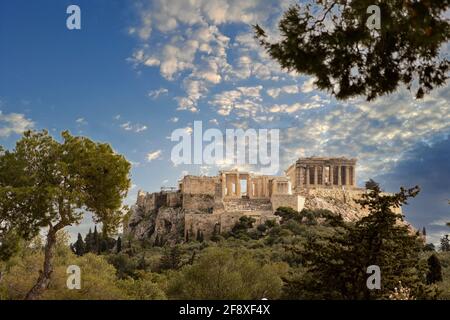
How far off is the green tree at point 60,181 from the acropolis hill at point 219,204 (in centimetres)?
4216

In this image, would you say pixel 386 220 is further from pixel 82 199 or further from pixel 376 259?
pixel 82 199

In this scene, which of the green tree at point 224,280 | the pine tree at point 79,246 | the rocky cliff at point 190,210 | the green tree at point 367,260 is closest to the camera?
the green tree at point 367,260

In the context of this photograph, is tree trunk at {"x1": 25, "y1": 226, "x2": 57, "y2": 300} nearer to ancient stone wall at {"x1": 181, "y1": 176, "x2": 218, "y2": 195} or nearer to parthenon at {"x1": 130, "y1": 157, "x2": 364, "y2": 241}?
parthenon at {"x1": 130, "y1": 157, "x2": 364, "y2": 241}

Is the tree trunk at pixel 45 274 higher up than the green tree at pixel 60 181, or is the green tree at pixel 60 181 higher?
the green tree at pixel 60 181

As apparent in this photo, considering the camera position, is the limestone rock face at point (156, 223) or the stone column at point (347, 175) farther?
the stone column at point (347, 175)

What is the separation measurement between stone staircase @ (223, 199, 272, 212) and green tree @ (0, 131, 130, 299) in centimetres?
4836

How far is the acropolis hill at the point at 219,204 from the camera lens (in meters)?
61.2

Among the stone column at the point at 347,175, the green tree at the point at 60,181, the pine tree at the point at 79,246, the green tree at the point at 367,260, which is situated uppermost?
the stone column at the point at 347,175

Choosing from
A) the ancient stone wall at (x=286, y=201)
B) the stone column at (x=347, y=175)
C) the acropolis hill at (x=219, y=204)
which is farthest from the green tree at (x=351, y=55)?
the stone column at (x=347, y=175)

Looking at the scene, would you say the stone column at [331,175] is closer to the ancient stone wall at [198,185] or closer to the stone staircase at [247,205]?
the stone staircase at [247,205]

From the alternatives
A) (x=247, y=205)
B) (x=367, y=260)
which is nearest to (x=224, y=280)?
(x=367, y=260)

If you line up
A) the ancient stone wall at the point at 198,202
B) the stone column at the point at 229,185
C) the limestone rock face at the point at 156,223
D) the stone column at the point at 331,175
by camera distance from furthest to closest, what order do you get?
the stone column at the point at 331,175 < the stone column at the point at 229,185 < the ancient stone wall at the point at 198,202 < the limestone rock face at the point at 156,223
